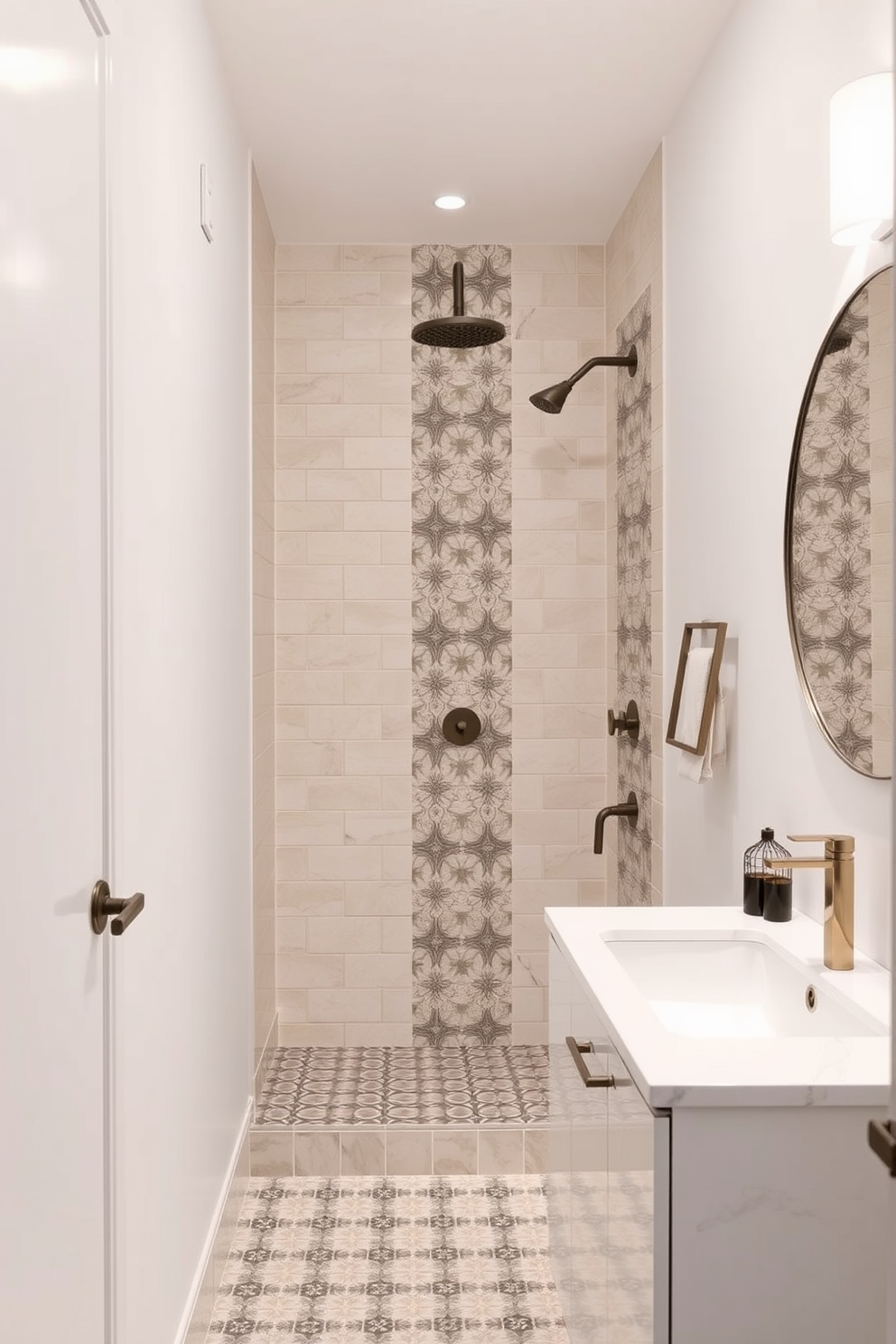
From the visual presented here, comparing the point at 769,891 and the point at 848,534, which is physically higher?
the point at 848,534

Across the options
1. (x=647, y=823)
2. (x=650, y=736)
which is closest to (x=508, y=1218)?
(x=647, y=823)

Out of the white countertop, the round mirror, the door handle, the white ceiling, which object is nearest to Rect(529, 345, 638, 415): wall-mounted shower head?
the white ceiling

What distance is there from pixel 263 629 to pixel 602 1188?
1.97 metres

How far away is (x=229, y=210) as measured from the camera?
2559 millimetres

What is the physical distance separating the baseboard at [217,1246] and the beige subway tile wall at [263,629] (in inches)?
12.2

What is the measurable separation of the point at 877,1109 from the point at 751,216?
5.43 feet

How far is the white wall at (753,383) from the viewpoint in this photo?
5.71ft

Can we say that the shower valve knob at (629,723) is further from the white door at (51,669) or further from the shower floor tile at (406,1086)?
the white door at (51,669)

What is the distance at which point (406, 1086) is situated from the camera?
3.17 metres

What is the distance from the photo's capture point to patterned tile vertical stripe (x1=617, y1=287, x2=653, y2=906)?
3025 millimetres

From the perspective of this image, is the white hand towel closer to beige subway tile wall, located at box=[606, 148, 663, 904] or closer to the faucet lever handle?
beige subway tile wall, located at box=[606, 148, 663, 904]

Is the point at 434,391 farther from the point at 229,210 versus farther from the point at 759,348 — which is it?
the point at 759,348

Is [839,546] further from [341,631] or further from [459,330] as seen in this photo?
[341,631]

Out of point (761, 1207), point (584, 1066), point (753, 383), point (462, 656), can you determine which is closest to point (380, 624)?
point (462, 656)
